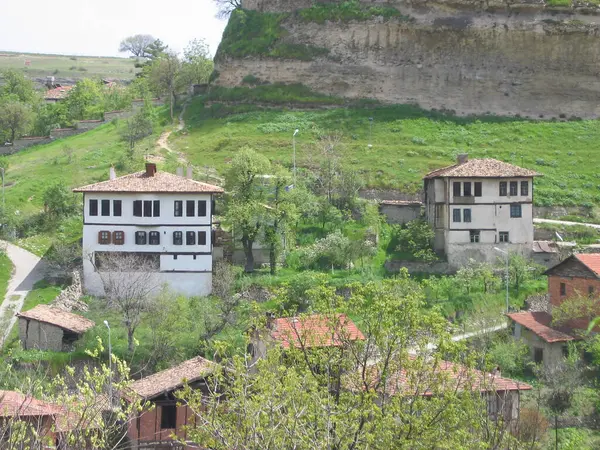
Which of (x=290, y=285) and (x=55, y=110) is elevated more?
(x=55, y=110)

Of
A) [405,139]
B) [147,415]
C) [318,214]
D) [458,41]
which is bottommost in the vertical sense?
[147,415]

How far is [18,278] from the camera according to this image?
197 feet

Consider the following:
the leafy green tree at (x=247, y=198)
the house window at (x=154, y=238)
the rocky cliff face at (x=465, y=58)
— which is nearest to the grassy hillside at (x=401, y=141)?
the rocky cliff face at (x=465, y=58)

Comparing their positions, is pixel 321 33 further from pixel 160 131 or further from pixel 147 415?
pixel 147 415

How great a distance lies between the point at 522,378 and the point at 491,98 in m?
45.5

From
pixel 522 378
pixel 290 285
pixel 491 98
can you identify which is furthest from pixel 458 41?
pixel 522 378

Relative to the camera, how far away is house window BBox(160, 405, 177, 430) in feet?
139

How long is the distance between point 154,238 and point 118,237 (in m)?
2.10

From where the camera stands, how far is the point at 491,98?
295ft

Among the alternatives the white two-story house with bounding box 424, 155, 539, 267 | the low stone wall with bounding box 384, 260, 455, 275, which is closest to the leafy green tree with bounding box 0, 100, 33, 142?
the low stone wall with bounding box 384, 260, 455, 275

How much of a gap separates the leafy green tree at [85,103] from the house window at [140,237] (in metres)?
44.7

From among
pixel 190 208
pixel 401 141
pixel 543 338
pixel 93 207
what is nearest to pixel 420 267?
pixel 543 338

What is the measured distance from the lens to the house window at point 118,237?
5931 centimetres

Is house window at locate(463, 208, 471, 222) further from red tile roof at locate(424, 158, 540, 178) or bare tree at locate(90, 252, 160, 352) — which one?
bare tree at locate(90, 252, 160, 352)
